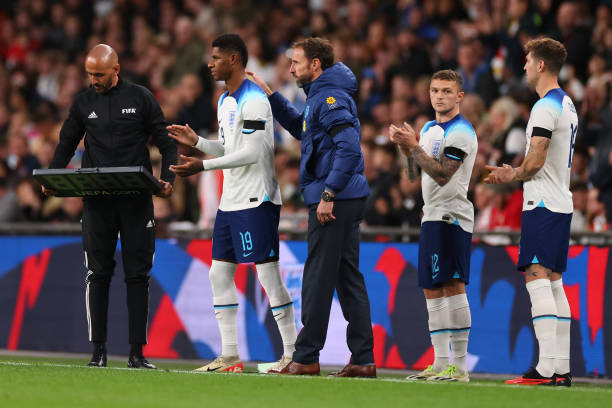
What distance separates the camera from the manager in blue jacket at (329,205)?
8109mm

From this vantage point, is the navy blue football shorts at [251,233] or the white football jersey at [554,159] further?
the navy blue football shorts at [251,233]

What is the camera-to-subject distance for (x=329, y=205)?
8.05 meters

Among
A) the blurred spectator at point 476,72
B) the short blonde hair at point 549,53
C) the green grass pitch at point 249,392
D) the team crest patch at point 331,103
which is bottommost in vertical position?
the green grass pitch at point 249,392

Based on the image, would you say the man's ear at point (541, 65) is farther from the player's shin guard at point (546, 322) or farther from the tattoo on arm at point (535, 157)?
the player's shin guard at point (546, 322)

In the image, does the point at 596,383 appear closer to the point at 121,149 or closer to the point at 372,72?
the point at 121,149

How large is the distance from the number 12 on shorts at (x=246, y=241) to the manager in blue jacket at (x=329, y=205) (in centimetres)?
51

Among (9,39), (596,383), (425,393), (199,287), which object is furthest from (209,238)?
(9,39)

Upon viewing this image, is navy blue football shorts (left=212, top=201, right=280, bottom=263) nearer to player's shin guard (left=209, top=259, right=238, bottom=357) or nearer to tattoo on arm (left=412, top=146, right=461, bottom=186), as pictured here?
player's shin guard (left=209, top=259, right=238, bottom=357)

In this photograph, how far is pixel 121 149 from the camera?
28.4 feet

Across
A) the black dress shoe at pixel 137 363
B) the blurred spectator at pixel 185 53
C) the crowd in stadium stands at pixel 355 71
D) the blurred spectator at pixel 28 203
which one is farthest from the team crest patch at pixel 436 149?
the blurred spectator at pixel 185 53

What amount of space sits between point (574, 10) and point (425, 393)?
7805 mm

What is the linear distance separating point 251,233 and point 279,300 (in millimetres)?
570

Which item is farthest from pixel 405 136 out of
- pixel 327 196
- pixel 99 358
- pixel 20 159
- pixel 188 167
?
pixel 20 159

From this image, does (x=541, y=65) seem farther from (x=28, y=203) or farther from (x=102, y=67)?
(x=28, y=203)
